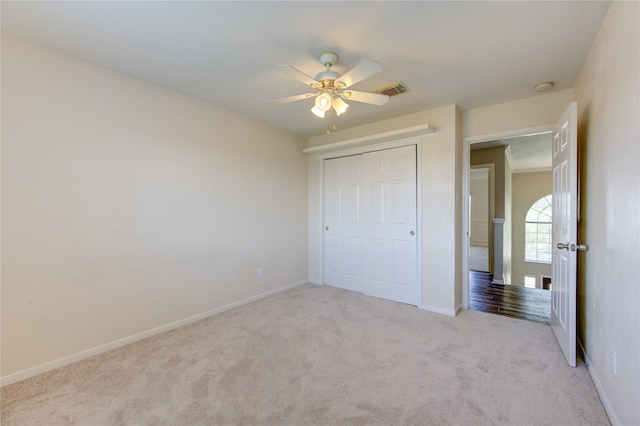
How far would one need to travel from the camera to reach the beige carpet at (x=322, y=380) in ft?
5.43

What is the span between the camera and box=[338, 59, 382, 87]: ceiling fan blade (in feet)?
5.88

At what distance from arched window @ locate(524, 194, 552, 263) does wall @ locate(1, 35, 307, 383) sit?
7.92 metres

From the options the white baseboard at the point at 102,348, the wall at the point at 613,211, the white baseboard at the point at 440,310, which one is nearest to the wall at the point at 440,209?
the white baseboard at the point at 440,310

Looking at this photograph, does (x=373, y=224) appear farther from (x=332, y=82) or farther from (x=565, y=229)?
(x=332, y=82)

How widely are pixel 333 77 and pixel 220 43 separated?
854 millimetres

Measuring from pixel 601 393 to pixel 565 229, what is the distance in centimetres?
113

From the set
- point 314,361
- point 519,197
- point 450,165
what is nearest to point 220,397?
point 314,361

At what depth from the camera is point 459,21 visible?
5.85 ft

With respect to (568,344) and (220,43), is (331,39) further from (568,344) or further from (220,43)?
(568,344)

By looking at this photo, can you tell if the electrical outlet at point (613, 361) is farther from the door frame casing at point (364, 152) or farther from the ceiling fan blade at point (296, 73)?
the ceiling fan blade at point (296, 73)

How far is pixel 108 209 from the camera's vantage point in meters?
2.42

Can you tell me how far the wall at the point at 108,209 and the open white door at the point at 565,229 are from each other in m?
3.18

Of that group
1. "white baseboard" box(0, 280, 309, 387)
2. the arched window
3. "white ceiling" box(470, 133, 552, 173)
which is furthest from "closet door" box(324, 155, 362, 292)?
the arched window

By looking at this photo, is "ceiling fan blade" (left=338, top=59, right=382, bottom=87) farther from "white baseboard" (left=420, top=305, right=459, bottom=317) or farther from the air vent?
"white baseboard" (left=420, top=305, right=459, bottom=317)
